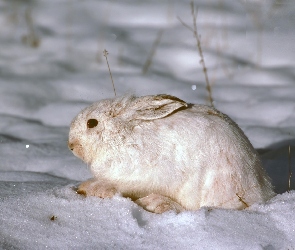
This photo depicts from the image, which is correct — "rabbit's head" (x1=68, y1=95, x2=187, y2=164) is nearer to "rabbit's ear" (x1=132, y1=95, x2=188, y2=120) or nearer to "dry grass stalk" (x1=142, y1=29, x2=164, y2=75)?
"rabbit's ear" (x1=132, y1=95, x2=188, y2=120)

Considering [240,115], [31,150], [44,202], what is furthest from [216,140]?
[240,115]

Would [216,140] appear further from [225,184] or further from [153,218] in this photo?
[153,218]

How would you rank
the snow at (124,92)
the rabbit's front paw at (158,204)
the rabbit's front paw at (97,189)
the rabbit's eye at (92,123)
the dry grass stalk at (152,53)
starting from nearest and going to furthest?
the snow at (124,92), the rabbit's front paw at (158,204), the rabbit's front paw at (97,189), the rabbit's eye at (92,123), the dry grass stalk at (152,53)

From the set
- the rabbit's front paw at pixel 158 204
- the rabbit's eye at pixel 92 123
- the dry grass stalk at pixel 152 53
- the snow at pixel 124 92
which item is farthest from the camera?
the dry grass stalk at pixel 152 53

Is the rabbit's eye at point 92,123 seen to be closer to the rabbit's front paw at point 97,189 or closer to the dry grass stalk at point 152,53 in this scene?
the rabbit's front paw at point 97,189

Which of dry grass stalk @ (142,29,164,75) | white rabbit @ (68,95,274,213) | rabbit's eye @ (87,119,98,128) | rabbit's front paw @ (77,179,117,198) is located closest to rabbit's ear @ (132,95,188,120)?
white rabbit @ (68,95,274,213)

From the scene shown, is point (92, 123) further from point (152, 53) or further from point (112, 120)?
point (152, 53)

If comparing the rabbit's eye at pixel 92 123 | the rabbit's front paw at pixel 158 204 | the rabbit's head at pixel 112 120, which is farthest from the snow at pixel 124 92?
the rabbit's eye at pixel 92 123
